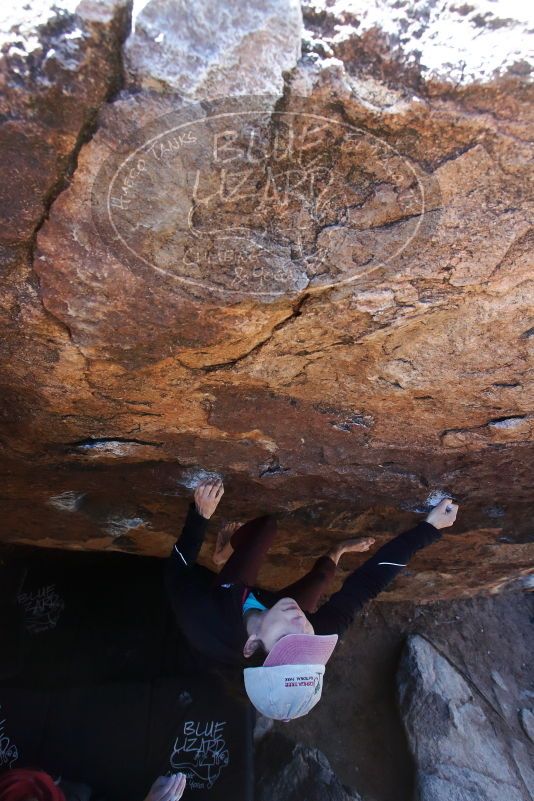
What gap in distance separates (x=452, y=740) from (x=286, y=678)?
4.52ft

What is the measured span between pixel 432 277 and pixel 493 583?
181 cm

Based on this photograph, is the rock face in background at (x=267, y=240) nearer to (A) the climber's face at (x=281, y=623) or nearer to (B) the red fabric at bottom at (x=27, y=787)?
(A) the climber's face at (x=281, y=623)

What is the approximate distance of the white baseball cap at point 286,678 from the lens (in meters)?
1.23

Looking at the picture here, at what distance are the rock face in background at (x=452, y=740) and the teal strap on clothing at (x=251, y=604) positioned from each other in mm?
1271

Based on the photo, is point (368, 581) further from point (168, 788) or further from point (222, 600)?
point (168, 788)

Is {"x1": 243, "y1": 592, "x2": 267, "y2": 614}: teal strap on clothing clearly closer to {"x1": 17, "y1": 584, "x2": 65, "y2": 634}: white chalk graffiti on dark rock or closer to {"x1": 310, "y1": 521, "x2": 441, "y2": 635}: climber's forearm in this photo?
{"x1": 310, "y1": 521, "x2": 441, "y2": 635}: climber's forearm

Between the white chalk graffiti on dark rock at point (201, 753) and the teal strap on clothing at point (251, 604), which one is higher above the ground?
the teal strap on clothing at point (251, 604)

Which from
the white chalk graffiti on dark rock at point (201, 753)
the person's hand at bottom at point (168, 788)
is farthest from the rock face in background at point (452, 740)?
the person's hand at bottom at point (168, 788)

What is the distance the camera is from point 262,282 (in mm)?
903

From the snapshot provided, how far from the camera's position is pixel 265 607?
1.39 metres

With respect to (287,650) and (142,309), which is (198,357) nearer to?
(142,309)

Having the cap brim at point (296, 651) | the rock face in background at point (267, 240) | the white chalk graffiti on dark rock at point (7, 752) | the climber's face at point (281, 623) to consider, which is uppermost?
the rock face in background at point (267, 240)

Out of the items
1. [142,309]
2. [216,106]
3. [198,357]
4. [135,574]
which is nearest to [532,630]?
[135,574]

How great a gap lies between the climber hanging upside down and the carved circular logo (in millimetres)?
720
